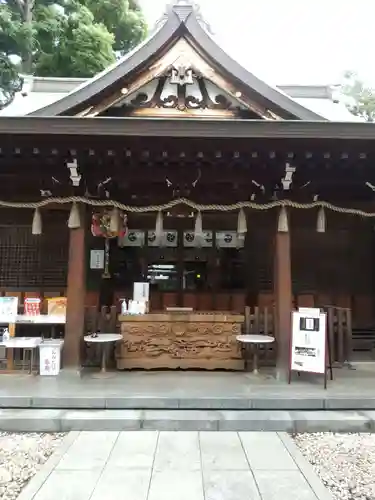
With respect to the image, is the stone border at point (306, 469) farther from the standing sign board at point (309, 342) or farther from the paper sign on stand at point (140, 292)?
the paper sign on stand at point (140, 292)

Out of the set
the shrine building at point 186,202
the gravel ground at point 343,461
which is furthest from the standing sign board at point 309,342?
the gravel ground at point 343,461

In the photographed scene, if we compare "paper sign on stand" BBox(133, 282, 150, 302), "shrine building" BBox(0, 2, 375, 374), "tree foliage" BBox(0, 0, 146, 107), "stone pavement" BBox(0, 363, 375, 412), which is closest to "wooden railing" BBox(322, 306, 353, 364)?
"shrine building" BBox(0, 2, 375, 374)

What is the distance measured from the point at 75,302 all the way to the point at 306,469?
4431mm

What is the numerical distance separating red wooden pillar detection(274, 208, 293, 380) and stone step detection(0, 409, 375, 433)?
1.53 m

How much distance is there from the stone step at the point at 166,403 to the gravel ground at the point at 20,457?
462mm

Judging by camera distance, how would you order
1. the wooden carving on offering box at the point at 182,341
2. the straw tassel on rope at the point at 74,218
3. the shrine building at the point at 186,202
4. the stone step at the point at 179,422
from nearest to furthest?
the stone step at the point at 179,422, the shrine building at the point at 186,202, the straw tassel on rope at the point at 74,218, the wooden carving on offering box at the point at 182,341

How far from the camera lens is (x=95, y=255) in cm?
834

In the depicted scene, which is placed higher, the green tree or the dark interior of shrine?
the green tree

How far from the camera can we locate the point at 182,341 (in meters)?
7.16

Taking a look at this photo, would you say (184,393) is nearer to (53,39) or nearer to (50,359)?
(50,359)

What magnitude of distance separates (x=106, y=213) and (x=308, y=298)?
446cm

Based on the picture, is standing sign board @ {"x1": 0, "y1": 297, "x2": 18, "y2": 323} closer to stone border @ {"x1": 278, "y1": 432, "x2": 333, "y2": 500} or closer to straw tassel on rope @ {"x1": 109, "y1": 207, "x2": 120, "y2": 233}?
straw tassel on rope @ {"x1": 109, "y1": 207, "x2": 120, "y2": 233}

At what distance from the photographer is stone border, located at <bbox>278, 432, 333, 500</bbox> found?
3.54 meters

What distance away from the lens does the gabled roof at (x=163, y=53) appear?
22.5 ft
